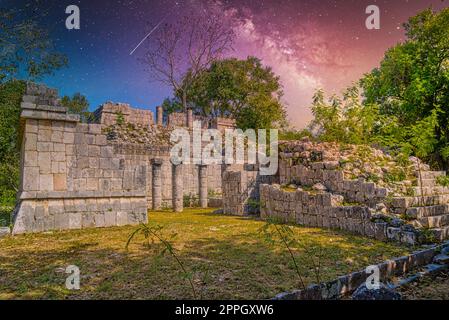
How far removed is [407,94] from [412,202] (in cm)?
1053

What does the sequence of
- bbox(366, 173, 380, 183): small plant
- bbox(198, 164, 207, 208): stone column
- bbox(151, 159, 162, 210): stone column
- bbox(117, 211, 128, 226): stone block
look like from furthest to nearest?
bbox(198, 164, 207, 208): stone column
bbox(151, 159, 162, 210): stone column
bbox(366, 173, 380, 183): small plant
bbox(117, 211, 128, 226): stone block

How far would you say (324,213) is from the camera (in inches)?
335

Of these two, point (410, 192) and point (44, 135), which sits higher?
point (44, 135)

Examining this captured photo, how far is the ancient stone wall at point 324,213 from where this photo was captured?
6754mm

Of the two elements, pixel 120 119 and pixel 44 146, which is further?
pixel 120 119

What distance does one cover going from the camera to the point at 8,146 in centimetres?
1257

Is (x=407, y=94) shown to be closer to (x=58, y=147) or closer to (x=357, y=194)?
(x=357, y=194)

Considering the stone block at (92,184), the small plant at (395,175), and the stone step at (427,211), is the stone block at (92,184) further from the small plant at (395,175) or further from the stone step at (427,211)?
the small plant at (395,175)

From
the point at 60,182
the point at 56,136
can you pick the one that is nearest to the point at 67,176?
the point at 60,182

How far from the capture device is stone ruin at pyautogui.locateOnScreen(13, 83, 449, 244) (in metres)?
6.93

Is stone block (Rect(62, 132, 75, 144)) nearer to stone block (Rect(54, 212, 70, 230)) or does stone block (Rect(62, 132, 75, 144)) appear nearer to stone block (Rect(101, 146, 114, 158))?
stone block (Rect(101, 146, 114, 158))

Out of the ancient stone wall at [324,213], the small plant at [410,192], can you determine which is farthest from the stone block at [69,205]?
the small plant at [410,192]

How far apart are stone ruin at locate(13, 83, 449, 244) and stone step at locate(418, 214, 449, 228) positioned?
40 mm

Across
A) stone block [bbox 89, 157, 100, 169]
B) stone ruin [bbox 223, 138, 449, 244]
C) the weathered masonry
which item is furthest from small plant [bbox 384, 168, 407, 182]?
stone block [bbox 89, 157, 100, 169]
